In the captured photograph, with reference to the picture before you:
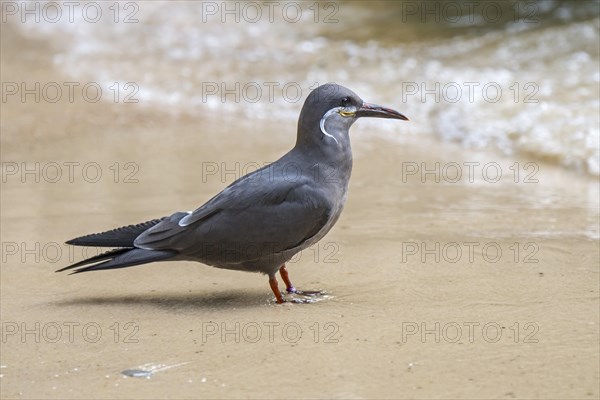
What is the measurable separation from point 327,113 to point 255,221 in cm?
62

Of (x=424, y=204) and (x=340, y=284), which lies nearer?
(x=340, y=284)

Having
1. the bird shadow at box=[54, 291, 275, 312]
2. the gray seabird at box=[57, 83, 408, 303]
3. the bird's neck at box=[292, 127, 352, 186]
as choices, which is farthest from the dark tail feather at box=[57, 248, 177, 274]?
the bird's neck at box=[292, 127, 352, 186]

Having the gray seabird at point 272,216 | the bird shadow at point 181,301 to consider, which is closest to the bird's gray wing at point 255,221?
the gray seabird at point 272,216

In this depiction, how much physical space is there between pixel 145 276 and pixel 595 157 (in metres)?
4.00

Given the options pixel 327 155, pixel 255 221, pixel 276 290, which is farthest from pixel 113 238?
pixel 327 155

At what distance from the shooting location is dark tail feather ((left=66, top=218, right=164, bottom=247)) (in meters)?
4.60

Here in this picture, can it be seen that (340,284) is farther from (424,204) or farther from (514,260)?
(424,204)

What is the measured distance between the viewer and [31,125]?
891cm

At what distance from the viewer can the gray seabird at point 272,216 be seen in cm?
445

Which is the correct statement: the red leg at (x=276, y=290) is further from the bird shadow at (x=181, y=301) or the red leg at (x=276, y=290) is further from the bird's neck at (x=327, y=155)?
the bird's neck at (x=327, y=155)

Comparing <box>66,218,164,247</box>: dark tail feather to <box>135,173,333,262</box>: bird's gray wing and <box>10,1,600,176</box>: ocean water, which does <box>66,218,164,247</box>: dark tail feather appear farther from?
<box>10,1,600,176</box>: ocean water

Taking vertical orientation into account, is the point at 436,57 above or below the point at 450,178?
above

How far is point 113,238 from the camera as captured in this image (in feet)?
15.3

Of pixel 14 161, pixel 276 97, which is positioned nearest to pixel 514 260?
pixel 14 161
